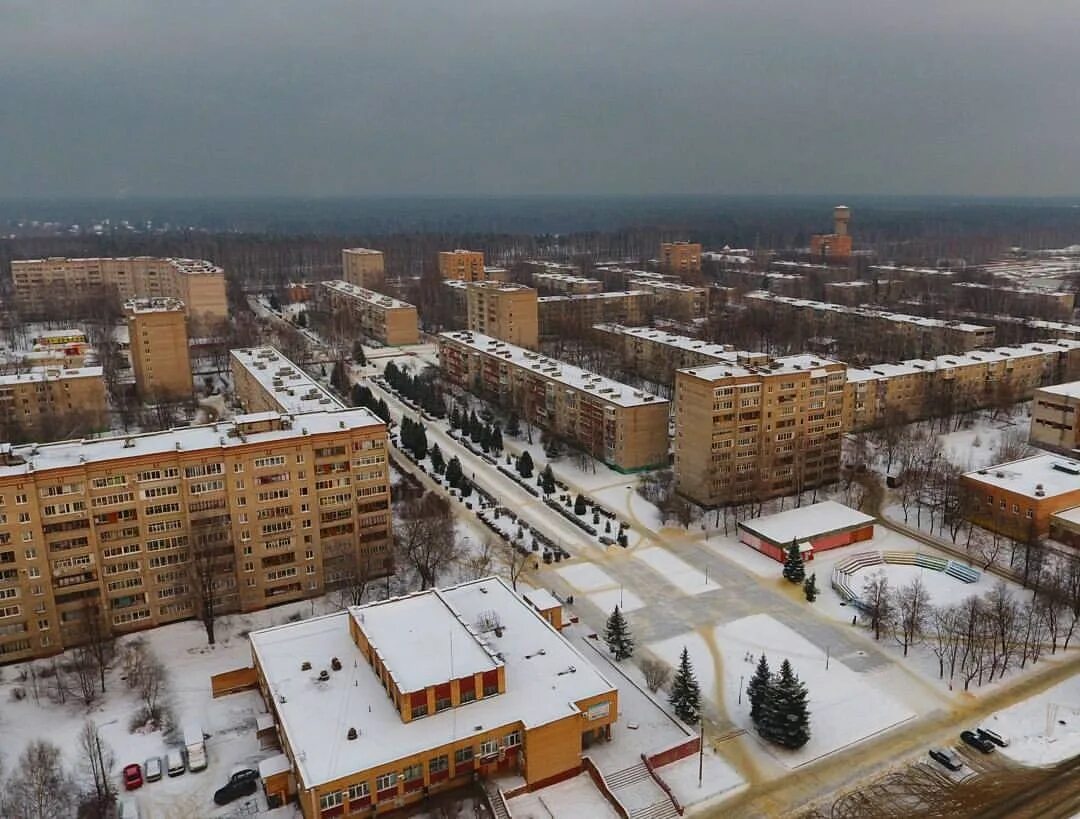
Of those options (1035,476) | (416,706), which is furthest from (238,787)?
(1035,476)

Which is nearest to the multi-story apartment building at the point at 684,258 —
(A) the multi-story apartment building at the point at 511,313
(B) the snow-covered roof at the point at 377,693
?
(A) the multi-story apartment building at the point at 511,313

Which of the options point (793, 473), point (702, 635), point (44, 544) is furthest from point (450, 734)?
point (793, 473)

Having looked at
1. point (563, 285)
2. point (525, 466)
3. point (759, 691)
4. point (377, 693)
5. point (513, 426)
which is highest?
point (563, 285)

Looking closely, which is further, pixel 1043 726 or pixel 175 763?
pixel 1043 726

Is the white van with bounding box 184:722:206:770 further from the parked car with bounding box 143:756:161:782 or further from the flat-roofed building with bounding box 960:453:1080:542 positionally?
the flat-roofed building with bounding box 960:453:1080:542

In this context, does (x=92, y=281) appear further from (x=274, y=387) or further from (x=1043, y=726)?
(x=1043, y=726)

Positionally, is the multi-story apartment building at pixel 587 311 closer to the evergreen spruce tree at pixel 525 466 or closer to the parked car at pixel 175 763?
the evergreen spruce tree at pixel 525 466

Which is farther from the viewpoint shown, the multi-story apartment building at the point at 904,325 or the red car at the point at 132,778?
the multi-story apartment building at the point at 904,325
